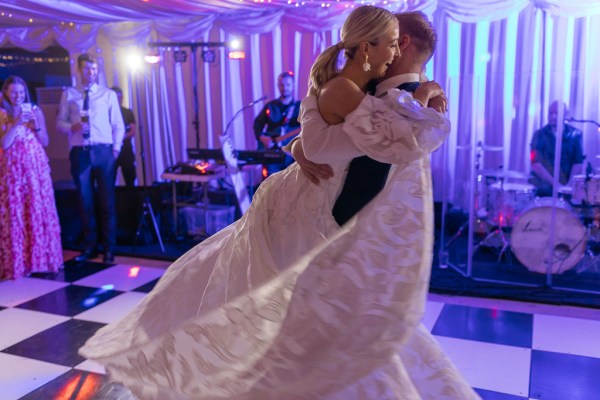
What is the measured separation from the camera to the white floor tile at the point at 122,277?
363 centimetres

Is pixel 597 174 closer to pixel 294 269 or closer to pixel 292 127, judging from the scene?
pixel 292 127

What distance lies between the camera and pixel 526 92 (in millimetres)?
5352

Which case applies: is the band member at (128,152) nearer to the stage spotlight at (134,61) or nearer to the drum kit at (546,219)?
the stage spotlight at (134,61)

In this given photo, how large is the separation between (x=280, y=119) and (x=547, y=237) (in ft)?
8.25

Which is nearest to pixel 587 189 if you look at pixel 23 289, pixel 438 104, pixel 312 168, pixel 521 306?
pixel 521 306

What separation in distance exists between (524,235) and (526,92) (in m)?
2.10

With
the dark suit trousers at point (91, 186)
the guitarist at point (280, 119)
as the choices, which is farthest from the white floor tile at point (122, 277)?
the guitarist at point (280, 119)

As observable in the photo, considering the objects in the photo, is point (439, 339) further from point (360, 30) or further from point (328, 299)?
point (360, 30)

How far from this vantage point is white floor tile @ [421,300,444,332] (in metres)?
2.93

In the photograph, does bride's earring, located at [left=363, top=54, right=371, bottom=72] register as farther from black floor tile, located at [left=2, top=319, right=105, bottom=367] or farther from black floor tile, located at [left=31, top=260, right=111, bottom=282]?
black floor tile, located at [left=31, top=260, right=111, bottom=282]

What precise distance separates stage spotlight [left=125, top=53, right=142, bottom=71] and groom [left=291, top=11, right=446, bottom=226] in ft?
16.4

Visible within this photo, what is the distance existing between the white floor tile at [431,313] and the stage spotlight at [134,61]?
4189mm

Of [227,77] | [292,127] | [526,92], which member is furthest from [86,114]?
[526,92]

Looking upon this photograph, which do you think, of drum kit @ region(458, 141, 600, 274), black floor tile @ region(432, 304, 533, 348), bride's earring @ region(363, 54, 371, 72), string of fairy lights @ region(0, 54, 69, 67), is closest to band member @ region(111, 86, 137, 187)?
string of fairy lights @ region(0, 54, 69, 67)
